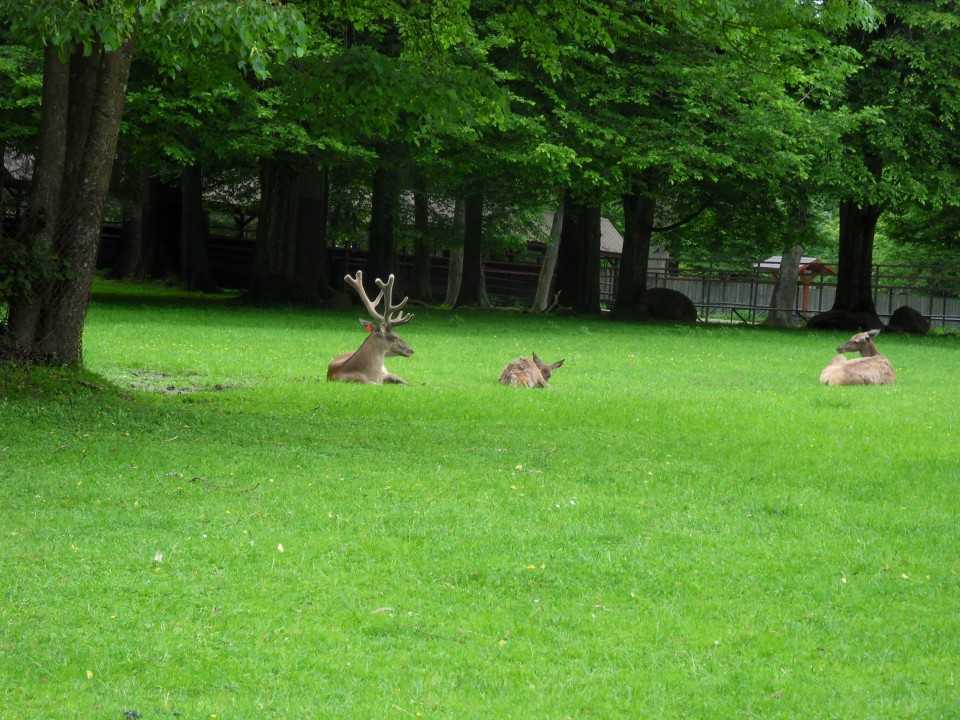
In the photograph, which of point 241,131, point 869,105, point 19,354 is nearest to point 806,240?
point 869,105

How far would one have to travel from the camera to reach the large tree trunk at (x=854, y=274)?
99.3 feet

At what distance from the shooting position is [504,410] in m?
12.2

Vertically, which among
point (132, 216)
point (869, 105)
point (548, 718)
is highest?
point (869, 105)

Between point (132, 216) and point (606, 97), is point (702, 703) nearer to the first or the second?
point (606, 97)

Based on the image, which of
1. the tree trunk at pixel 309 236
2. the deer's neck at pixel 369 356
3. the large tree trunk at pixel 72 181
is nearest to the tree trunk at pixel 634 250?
the tree trunk at pixel 309 236

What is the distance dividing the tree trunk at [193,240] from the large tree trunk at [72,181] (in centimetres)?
2210

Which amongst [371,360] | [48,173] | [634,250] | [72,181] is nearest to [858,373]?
[371,360]

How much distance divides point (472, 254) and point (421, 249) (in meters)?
7.31

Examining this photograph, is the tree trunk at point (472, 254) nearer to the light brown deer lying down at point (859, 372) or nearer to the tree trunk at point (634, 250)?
the tree trunk at point (634, 250)

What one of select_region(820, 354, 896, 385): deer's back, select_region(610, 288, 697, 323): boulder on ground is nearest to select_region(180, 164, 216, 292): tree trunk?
select_region(610, 288, 697, 323): boulder on ground

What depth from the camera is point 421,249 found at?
1609 inches

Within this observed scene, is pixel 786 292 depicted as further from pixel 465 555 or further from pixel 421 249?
pixel 465 555

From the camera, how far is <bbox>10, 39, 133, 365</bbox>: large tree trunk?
1126 cm

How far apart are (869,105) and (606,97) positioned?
22.2ft
